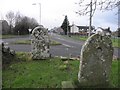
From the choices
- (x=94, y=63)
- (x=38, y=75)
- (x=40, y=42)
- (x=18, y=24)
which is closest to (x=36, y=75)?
(x=38, y=75)

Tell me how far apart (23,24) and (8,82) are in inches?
2850

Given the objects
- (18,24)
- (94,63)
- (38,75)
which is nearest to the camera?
(94,63)

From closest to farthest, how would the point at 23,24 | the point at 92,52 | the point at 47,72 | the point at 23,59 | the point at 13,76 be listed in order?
the point at 92,52
the point at 13,76
the point at 47,72
the point at 23,59
the point at 23,24

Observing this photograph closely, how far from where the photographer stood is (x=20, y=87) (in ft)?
28.5

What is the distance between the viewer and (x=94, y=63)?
8.32 m

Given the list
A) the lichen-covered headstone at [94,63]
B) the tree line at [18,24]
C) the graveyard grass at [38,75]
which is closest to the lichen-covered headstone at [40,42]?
the graveyard grass at [38,75]

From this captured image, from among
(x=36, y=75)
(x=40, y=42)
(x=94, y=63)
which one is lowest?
(x=36, y=75)

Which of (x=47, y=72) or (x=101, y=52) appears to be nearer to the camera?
(x=101, y=52)

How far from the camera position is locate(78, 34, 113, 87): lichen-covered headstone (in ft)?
27.1

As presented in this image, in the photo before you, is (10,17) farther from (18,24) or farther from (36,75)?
(36,75)

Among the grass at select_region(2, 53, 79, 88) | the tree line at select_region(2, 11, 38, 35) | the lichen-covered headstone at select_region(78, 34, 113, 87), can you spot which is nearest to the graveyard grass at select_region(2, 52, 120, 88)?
the grass at select_region(2, 53, 79, 88)

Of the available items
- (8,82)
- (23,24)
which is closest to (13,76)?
(8,82)

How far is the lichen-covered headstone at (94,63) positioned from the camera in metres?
8.25

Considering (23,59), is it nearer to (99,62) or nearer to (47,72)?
(47,72)
